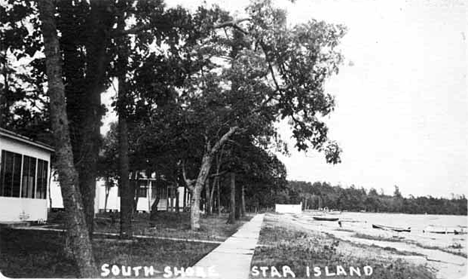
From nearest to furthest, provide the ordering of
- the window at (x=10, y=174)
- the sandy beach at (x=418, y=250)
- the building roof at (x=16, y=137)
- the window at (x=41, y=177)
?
the building roof at (x=16, y=137), the window at (x=10, y=174), the sandy beach at (x=418, y=250), the window at (x=41, y=177)

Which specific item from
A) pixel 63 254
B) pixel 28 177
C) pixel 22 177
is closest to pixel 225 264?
pixel 63 254

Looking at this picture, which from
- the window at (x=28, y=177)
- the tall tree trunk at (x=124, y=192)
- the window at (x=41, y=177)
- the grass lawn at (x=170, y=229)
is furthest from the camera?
the window at (x=41, y=177)

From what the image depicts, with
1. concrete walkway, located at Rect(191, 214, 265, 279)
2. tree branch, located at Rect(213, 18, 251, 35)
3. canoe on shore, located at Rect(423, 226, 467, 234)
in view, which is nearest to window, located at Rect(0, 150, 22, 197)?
concrete walkway, located at Rect(191, 214, 265, 279)

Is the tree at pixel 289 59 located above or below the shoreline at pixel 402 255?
above

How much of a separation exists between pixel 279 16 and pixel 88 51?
3952 millimetres

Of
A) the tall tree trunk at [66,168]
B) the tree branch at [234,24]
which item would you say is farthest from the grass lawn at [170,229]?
A: the tall tree trunk at [66,168]

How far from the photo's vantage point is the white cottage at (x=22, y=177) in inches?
637

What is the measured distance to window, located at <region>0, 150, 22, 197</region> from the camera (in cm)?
1616

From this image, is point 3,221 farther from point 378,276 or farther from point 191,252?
point 378,276

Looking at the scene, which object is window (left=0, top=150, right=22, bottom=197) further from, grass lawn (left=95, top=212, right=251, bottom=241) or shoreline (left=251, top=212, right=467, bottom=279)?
shoreline (left=251, top=212, right=467, bottom=279)

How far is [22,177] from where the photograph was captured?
1798cm

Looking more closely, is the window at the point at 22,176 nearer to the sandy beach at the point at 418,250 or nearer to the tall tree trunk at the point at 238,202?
the sandy beach at the point at 418,250

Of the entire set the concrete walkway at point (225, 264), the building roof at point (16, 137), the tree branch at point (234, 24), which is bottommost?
the concrete walkway at point (225, 264)

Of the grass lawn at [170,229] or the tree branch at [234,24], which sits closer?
the tree branch at [234,24]
